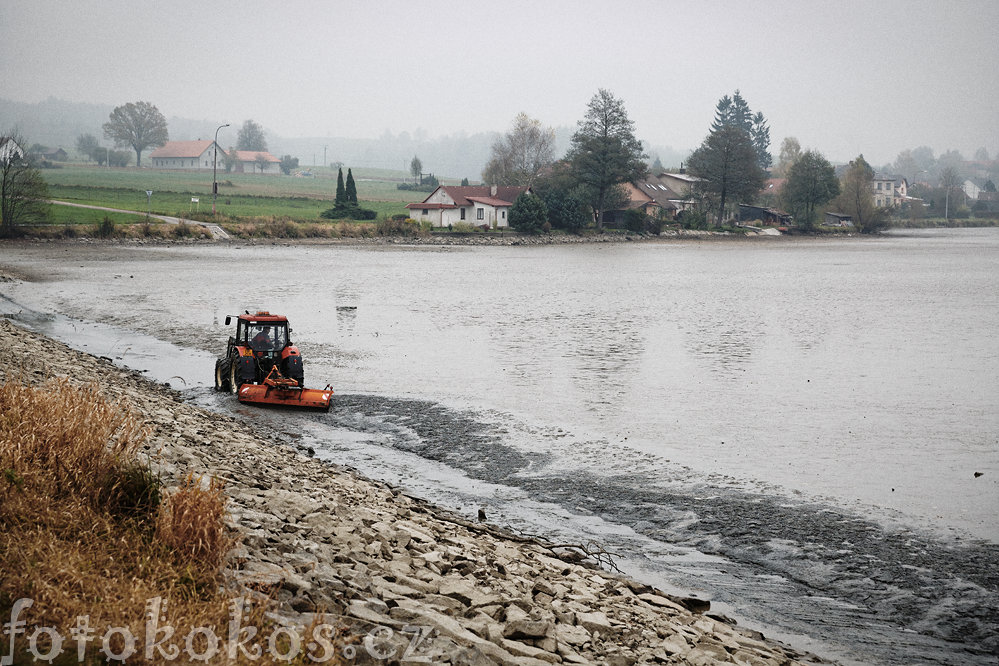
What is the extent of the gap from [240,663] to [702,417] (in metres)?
15.4

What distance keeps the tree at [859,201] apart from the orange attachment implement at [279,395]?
134403 millimetres

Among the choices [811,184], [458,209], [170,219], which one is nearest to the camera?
[170,219]

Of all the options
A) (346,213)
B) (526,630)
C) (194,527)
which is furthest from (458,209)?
(526,630)

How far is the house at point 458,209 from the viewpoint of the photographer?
10356cm

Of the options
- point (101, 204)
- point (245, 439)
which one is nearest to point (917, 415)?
point (245, 439)

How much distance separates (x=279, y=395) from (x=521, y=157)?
117872 millimetres

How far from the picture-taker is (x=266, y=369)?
2064 centimetres

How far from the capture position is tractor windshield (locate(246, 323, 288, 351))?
2023 centimetres

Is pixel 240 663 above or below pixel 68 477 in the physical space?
below

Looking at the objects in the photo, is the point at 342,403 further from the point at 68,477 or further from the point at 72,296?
the point at 72,296

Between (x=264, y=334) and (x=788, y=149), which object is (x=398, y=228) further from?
(x=788, y=149)

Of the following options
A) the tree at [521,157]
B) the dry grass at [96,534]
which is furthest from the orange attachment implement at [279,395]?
the tree at [521,157]

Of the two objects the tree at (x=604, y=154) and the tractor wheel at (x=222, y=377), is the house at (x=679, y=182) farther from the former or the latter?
the tractor wheel at (x=222, y=377)

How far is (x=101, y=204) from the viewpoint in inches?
3772
